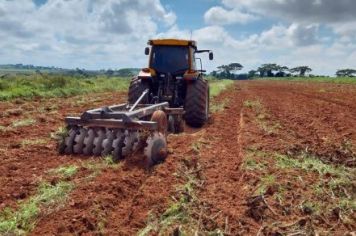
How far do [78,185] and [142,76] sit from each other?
5278mm

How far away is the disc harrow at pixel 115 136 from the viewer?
6.86 metres

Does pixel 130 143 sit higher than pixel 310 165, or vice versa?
pixel 130 143

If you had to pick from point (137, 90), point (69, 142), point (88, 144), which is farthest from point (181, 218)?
point (137, 90)

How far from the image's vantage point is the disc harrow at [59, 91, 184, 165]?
686cm

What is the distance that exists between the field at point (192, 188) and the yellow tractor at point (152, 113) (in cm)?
29

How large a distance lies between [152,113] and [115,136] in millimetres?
1243

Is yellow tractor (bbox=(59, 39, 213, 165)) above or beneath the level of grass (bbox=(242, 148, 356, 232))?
above

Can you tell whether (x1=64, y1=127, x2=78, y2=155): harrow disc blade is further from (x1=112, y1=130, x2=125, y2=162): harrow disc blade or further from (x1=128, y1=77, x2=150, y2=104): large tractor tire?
(x1=128, y1=77, x2=150, y2=104): large tractor tire

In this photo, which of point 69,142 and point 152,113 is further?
point 152,113

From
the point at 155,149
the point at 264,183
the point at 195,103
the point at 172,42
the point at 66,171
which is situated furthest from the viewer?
the point at 172,42

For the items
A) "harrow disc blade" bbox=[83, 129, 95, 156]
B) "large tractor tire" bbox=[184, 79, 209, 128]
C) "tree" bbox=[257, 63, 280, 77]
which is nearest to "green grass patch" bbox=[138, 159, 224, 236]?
"harrow disc blade" bbox=[83, 129, 95, 156]

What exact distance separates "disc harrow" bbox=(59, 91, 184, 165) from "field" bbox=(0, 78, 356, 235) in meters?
0.22

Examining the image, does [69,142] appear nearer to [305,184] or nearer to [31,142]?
[31,142]

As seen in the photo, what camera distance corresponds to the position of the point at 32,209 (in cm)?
473
